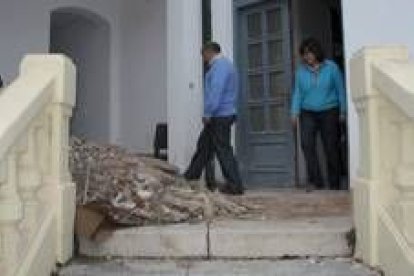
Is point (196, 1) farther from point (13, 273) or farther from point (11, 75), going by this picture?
→ point (13, 273)

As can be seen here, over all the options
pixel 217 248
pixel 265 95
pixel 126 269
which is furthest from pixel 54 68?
pixel 265 95

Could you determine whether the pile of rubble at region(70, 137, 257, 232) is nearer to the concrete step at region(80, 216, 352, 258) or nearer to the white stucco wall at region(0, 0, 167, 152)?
the concrete step at region(80, 216, 352, 258)

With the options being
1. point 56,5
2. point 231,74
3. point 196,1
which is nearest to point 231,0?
point 196,1

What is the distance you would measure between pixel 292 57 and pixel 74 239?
450 cm

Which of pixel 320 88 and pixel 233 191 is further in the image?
pixel 320 88

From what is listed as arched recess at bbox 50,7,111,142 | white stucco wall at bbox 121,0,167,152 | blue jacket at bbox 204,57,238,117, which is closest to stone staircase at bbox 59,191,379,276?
blue jacket at bbox 204,57,238,117

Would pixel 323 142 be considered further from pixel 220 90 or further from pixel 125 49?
pixel 125 49

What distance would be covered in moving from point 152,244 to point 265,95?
4241mm

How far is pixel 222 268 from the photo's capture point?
4.57 meters

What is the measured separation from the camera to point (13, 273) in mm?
3766

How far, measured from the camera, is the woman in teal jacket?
7.47m

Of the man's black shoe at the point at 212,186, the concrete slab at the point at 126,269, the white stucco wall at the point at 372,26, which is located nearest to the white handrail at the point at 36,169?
the concrete slab at the point at 126,269

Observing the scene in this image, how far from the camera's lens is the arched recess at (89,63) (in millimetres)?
11297

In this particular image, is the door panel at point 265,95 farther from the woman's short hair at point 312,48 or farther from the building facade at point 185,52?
the woman's short hair at point 312,48
